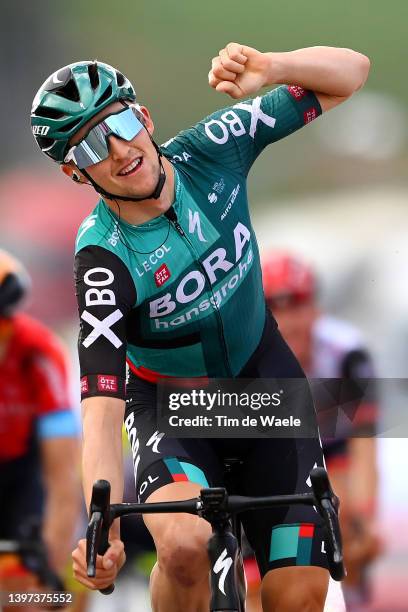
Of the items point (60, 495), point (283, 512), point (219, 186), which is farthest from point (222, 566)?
point (60, 495)

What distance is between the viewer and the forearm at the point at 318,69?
4184mm

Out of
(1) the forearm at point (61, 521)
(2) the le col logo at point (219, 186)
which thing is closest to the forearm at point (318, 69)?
(2) the le col logo at point (219, 186)

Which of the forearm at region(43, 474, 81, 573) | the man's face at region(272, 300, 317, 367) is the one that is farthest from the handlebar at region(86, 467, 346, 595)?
the forearm at region(43, 474, 81, 573)

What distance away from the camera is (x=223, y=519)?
3488 mm

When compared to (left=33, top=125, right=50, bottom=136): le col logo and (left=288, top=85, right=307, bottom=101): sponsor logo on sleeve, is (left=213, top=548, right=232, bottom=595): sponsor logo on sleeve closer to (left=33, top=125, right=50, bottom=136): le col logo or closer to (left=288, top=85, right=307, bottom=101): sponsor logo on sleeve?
(left=33, top=125, right=50, bottom=136): le col logo

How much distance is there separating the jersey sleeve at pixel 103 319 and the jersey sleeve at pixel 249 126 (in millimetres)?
645

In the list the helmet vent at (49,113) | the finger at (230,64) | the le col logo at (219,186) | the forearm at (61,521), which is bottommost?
the forearm at (61,521)

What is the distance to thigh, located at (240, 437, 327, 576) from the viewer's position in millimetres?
3975

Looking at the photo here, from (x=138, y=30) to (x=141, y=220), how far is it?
356 centimetres

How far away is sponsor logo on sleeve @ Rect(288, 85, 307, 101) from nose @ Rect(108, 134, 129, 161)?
2.54ft

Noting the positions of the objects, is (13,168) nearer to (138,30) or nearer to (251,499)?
(138,30)

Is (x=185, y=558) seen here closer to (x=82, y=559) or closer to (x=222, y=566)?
(x=222, y=566)

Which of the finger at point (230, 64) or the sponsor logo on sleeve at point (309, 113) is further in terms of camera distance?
the sponsor logo on sleeve at point (309, 113)

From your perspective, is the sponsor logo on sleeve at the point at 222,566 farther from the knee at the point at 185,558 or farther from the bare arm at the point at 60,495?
the bare arm at the point at 60,495
